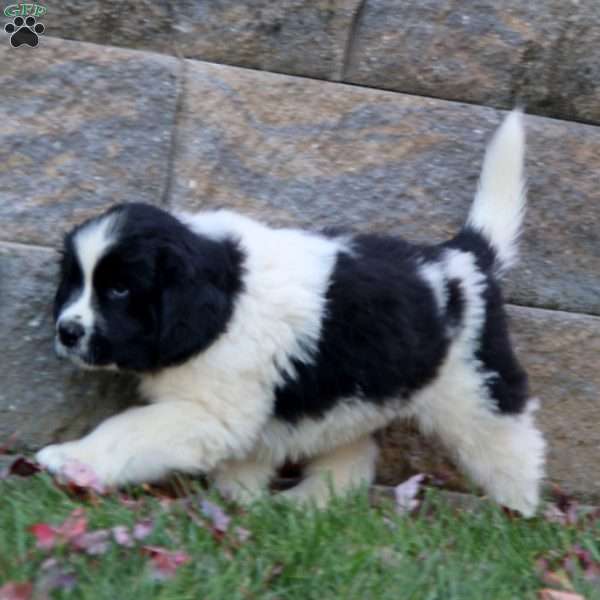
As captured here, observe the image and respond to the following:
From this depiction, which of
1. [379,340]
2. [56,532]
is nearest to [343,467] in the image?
[379,340]

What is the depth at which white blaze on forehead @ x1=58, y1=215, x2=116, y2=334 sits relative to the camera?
3318 millimetres

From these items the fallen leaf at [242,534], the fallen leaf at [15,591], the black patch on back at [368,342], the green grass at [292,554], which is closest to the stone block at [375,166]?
the black patch on back at [368,342]

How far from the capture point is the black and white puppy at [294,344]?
3354 mm

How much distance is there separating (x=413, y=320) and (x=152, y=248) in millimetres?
962

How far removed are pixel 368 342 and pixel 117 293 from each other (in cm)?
87

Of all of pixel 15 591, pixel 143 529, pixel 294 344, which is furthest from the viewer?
pixel 294 344

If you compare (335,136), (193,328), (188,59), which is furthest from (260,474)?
(188,59)

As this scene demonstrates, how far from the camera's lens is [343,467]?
13.1 feet

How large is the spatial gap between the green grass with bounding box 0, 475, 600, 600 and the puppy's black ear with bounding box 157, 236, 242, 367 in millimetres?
486

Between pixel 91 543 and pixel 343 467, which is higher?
pixel 91 543

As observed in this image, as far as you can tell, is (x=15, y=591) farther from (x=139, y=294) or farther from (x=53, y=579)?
(x=139, y=294)

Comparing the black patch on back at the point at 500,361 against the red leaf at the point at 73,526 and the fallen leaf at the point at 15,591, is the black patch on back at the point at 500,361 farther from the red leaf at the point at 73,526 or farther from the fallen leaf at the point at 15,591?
the fallen leaf at the point at 15,591

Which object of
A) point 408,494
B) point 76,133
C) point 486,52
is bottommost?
point 408,494

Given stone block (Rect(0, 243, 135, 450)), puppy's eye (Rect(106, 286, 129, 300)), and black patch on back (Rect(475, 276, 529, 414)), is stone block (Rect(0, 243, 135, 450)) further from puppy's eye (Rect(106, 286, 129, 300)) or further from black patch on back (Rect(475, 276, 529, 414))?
black patch on back (Rect(475, 276, 529, 414))
